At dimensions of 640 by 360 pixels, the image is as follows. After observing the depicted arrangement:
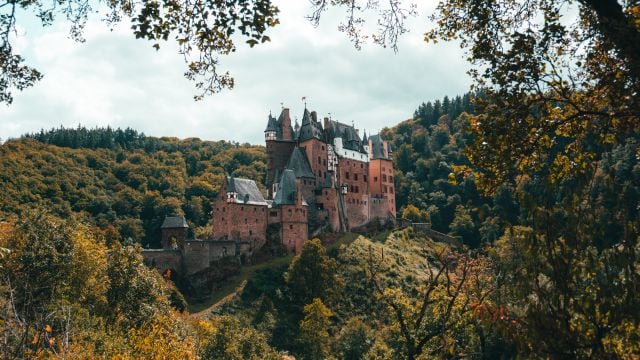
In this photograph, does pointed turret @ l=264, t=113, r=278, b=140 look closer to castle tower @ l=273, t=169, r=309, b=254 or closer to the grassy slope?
castle tower @ l=273, t=169, r=309, b=254

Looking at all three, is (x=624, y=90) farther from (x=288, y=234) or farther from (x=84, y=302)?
(x=288, y=234)

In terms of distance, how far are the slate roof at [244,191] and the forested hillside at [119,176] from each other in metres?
27.5

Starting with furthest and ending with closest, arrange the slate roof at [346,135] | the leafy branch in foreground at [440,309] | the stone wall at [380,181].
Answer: the stone wall at [380,181]
the slate roof at [346,135]
the leafy branch in foreground at [440,309]

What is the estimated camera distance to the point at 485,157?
1251 cm

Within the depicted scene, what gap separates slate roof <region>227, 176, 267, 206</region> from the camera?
7144 cm

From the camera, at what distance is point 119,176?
449 ft

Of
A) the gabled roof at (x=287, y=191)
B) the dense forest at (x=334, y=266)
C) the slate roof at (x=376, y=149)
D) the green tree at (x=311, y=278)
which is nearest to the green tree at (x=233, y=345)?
the dense forest at (x=334, y=266)

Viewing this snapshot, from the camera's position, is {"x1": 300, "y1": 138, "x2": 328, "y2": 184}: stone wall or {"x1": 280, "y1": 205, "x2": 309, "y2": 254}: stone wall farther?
{"x1": 300, "y1": 138, "x2": 328, "y2": 184}: stone wall

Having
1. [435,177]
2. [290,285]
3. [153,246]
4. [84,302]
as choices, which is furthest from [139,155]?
[84,302]

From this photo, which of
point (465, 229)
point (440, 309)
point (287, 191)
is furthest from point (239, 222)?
point (465, 229)

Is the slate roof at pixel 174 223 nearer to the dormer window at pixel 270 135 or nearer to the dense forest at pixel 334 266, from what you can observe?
the dense forest at pixel 334 266

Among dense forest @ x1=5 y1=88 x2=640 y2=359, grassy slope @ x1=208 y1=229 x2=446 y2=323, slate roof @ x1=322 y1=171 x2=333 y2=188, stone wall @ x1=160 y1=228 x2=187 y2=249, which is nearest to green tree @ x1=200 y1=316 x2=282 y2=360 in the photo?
Answer: dense forest @ x1=5 y1=88 x2=640 y2=359

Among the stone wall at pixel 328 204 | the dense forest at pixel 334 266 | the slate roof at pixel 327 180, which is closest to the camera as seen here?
the dense forest at pixel 334 266

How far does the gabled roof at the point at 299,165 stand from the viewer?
79.9m
